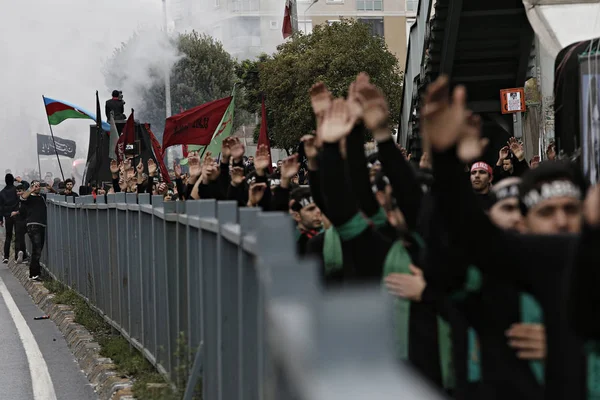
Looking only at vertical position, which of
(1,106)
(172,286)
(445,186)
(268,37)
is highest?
(268,37)

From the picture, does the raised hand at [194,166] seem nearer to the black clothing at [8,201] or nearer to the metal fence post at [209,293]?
the metal fence post at [209,293]

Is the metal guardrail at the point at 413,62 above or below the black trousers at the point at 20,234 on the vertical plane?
above

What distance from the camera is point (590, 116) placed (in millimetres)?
7234

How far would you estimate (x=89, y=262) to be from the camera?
48.5ft

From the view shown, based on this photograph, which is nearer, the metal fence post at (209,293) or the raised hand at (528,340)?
the raised hand at (528,340)

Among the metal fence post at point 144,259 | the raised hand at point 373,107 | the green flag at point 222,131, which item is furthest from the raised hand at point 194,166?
the raised hand at point 373,107

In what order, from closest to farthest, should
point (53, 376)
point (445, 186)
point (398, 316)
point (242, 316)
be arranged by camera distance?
point (445, 186), point (398, 316), point (242, 316), point (53, 376)

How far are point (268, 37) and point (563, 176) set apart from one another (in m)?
95.8

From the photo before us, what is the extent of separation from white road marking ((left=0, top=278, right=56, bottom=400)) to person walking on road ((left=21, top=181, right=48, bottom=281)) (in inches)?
132

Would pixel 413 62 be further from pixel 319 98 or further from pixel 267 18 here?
pixel 267 18

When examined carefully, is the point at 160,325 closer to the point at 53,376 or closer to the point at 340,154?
the point at 53,376

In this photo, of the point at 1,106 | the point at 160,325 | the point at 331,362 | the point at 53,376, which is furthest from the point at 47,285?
the point at 1,106

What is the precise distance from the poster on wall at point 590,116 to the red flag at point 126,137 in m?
10.9

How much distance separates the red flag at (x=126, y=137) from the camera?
1800 cm
